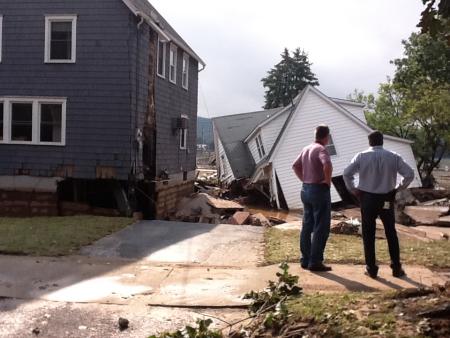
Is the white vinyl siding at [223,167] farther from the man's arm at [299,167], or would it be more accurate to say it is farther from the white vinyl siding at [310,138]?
the man's arm at [299,167]

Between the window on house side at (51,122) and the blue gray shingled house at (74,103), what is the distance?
0.10ft

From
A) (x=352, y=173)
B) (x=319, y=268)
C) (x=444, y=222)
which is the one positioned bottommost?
→ (x=444, y=222)

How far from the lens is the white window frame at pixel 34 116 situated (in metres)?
16.4

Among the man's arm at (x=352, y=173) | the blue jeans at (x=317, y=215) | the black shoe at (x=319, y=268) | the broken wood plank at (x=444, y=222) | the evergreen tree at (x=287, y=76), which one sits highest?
→ the evergreen tree at (x=287, y=76)

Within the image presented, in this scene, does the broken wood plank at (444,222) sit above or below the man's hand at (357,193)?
below

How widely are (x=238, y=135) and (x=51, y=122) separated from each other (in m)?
20.2

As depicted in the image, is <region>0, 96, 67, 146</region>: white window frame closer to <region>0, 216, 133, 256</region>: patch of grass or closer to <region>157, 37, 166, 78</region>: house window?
<region>157, 37, 166, 78</region>: house window

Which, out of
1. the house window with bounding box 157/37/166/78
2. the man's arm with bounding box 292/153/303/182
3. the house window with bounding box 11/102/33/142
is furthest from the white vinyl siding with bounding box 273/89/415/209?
the man's arm with bounding box 292/153/303/182

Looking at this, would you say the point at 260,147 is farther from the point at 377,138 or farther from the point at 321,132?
the point at 377,138

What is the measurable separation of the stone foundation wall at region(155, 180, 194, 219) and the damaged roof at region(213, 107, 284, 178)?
10.7 metres

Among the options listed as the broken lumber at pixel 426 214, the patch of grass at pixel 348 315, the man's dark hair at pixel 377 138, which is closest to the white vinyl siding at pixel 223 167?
the broken lumber at pixel 426 214

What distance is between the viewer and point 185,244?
9.92 metres

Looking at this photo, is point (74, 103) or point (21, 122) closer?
point (74, 103)

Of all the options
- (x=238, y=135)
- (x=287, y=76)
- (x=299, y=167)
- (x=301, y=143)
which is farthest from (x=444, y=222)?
(x=287, y=76)
